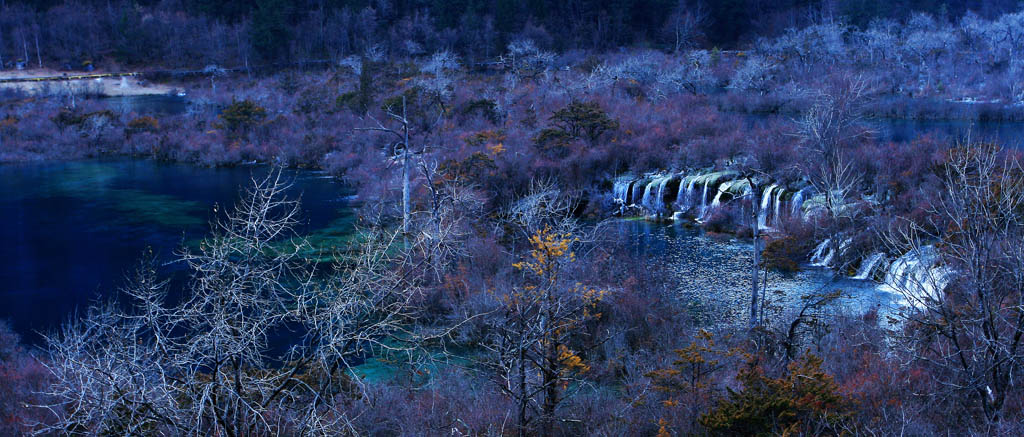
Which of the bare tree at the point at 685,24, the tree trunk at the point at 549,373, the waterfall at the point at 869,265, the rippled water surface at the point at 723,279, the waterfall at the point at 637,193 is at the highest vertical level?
the bare tree at the point at 685,24

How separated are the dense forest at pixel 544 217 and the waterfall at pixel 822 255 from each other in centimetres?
11

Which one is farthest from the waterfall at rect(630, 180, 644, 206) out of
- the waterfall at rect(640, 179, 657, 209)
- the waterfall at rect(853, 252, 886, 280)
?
the waterfall at rect(853, 252, 886, 280)

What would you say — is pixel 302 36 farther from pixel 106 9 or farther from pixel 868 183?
pixel 868 183

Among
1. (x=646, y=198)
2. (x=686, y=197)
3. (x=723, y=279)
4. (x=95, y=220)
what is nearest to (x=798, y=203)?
(x=686, y=197)

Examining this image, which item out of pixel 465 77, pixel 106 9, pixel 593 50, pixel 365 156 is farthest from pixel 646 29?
pixel 106 9

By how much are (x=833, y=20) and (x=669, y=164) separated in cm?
5122

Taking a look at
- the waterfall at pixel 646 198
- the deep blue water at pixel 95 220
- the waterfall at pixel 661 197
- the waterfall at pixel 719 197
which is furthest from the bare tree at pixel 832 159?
the deep blue water at pixel 95 220

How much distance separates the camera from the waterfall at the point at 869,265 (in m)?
22.2

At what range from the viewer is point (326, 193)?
37.7 meters

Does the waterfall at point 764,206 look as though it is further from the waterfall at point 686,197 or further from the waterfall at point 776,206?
the waterfall at point 686,197

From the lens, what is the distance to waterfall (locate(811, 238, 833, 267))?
23781mm

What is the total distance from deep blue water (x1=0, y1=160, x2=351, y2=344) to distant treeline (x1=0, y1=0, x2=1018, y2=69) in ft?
98.8

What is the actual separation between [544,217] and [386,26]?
63721 mm

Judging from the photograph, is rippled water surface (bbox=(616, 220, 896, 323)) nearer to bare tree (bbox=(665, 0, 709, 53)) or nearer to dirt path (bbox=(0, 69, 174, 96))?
bare tree (bbox=(665, 0, 709, 53))
